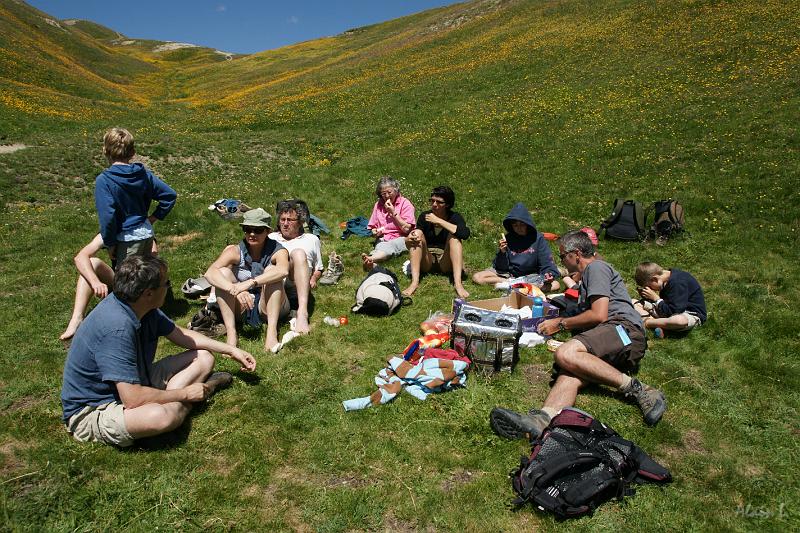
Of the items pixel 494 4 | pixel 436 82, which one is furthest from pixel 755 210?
pixel 494 4

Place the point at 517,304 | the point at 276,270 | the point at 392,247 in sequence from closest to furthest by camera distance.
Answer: the point at 276,270, the point at 517,304, the point at 392,247

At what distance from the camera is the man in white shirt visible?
719cm

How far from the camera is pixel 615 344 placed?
562cm

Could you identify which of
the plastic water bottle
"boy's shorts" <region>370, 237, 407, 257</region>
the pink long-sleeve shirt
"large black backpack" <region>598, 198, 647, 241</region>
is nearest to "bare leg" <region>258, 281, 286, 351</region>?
"boy's shorts" <region>370, 237, 407, 257</region>

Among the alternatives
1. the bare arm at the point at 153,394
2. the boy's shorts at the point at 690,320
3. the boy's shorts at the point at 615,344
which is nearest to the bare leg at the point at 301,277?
the bare arm at the point at 153,394

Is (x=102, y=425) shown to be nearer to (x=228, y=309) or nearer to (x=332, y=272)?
(x=228, y=309)

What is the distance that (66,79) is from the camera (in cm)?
3616

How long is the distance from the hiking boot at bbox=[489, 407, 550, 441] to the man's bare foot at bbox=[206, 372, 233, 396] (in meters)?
2.89

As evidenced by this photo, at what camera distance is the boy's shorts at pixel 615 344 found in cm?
558

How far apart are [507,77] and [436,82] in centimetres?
427

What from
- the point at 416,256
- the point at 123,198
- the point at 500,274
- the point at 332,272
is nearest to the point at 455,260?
the point at 416,256

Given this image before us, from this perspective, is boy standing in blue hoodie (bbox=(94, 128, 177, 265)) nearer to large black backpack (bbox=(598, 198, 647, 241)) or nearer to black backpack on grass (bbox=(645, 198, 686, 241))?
large black backpack (bbox=(598, 198, 647, 241))

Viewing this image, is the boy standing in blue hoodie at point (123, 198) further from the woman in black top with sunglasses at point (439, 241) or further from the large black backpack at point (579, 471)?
the large black backpack at point (579, 471)

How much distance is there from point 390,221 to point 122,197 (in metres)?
5.09
